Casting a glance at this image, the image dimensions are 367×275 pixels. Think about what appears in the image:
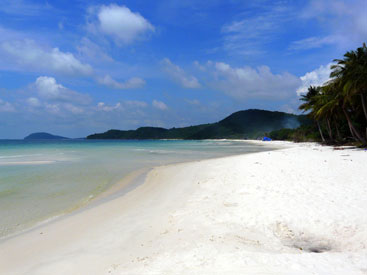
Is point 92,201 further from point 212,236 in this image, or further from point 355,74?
point 355,74

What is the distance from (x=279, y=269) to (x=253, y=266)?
0.36 m

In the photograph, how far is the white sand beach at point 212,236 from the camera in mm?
3656

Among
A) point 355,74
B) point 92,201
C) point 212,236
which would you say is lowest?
→ point 92,201

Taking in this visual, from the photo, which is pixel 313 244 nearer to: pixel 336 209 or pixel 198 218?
pixel 336 209

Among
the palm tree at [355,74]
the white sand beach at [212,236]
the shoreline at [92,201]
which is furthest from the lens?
the palm tree at [355,74]

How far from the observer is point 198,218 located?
5.90m

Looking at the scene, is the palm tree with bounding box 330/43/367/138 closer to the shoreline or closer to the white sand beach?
the white sand beach

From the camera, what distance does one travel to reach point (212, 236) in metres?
4.75

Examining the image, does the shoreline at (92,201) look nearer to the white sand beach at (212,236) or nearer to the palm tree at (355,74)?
the white sand beach at (212,236)

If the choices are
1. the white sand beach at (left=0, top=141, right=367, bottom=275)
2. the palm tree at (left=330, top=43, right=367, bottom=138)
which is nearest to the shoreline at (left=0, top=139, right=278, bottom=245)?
the white sand beach at (left=0, top=141, right=367, bottom=275)

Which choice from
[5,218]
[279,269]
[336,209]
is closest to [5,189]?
[5,218]

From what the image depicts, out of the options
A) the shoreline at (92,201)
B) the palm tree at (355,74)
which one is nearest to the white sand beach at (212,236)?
the shoreline at (92,201)

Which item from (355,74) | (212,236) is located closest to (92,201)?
(212,236)

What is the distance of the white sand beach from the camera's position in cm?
366
